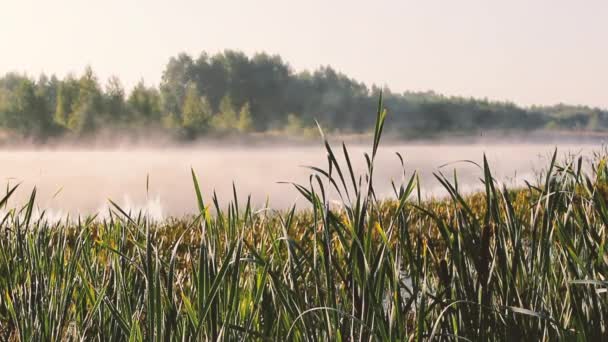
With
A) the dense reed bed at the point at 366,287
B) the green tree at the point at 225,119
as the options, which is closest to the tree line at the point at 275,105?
the green tree at the point at 225,119

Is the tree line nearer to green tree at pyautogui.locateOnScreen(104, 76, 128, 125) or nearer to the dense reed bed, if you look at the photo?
green tree at pyautogui.locateOnScreen(104, 76, 128, 125)

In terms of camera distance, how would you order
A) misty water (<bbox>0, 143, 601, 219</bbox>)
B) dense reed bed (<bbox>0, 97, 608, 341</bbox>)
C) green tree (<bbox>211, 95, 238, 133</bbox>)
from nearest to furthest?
dense reed bed (<bbox>0, 97, 608, 341</bbox>), misty water (<bbox>0, 143, 601, 219</bbox>), green tree (<bbox>211, 95, 238, 133</bbox>)

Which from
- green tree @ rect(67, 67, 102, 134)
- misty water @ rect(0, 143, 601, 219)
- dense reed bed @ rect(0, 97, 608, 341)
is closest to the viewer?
dense reed bed @ rect(0, 97, 608, 341)

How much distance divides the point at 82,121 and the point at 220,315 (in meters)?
56.8

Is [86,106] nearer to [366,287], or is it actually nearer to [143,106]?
[143,106]


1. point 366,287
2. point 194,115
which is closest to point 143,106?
point 194,115

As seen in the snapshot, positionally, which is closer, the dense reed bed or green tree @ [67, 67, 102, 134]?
the dense reed bed

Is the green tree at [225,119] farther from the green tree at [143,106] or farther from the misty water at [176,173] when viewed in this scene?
the green tree at [143,106]

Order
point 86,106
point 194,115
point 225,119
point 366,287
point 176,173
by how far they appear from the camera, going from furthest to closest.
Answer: point 225,119
point 194,115
point 86,106
point 176,173
point 366,287

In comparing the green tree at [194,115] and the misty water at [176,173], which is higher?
the green tree at [194,115]

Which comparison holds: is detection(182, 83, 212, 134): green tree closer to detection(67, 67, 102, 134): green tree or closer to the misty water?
the misty water

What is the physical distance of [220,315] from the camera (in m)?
1.86

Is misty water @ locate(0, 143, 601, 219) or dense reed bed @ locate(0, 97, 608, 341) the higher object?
dense reed bed @ locate(0, 97, 608, 341)

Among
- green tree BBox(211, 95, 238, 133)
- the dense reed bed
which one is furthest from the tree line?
the dense reed bed
